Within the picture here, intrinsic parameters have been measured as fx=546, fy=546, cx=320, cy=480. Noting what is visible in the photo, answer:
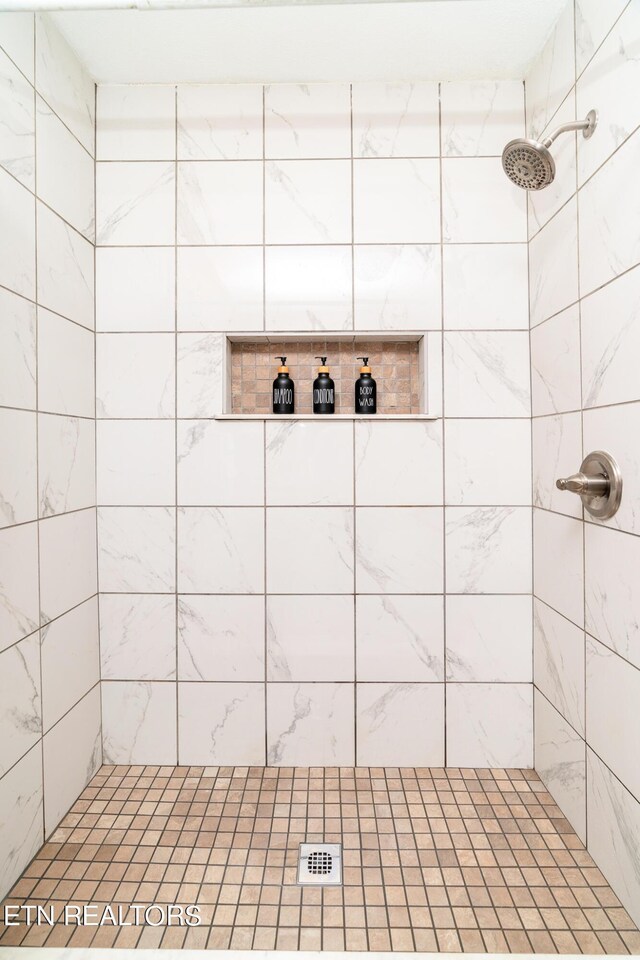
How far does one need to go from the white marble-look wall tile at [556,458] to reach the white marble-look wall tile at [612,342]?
0.37ft

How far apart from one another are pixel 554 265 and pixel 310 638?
1313 mm

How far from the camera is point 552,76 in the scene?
4.96ft

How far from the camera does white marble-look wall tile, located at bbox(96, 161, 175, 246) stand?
1.72 metres

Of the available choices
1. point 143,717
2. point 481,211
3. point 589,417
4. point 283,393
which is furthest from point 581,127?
point 143,717

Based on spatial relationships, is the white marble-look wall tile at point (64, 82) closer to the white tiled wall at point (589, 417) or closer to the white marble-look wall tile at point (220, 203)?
→ the white marble-look wall tile at point (220, 203)

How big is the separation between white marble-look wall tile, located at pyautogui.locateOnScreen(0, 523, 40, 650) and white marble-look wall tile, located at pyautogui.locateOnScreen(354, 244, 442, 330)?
1120 millimetres

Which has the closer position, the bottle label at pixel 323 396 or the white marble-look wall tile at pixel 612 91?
the white marble-look wall tile at pixel 612 91

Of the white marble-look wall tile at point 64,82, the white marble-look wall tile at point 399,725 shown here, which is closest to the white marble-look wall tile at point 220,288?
the white marble-look wall tile at point 64,82

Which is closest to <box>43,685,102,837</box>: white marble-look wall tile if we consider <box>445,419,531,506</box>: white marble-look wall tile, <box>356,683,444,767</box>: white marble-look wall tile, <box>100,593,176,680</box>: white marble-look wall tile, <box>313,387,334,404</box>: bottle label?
<box>100,593,176,680</box>: white marble-look wall tile

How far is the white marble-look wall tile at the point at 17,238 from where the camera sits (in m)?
1.27

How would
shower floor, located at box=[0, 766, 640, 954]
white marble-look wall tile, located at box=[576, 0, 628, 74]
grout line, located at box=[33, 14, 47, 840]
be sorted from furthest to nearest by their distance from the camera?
grout line, located at box=[33, 14, 47, 840], white marble-look wall tile, located at box=[576, 0, 628, 74], shower floor, located at box=[0, 766, 640, 954]

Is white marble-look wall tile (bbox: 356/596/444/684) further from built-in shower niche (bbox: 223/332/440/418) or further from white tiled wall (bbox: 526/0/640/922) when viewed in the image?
built-in shower niche (bbox: 223/332/440/418)

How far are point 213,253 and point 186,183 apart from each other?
23 centimetres

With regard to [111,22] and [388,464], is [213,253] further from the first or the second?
[388,464]
